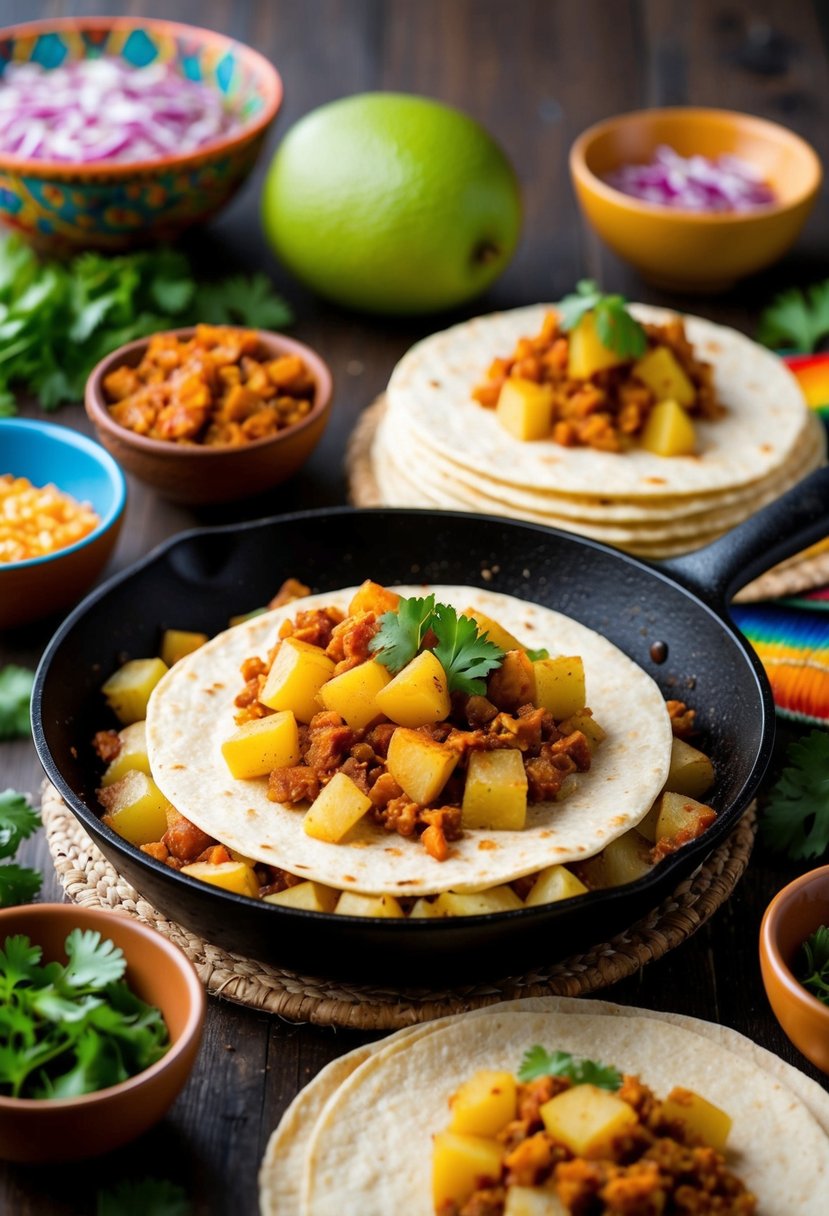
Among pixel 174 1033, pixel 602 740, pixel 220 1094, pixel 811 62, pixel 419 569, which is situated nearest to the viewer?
pixel 174 1033

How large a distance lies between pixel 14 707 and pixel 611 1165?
90.7 inches

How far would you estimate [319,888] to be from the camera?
3131 millimetres

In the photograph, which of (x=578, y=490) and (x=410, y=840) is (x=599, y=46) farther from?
(x=410, y=840)

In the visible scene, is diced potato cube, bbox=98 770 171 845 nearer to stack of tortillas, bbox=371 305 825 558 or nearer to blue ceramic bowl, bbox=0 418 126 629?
blue ceramic bowl, bbox=0 418 126 629

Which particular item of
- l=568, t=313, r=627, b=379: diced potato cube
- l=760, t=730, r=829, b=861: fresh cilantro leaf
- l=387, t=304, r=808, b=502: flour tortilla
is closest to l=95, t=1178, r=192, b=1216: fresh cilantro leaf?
l=760, t=730, r=829, b=861: fresh cilantro leaf

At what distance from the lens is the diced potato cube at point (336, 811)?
321cm

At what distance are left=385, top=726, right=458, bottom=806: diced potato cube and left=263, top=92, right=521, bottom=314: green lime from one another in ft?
9.93

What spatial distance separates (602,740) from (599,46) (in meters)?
5.84

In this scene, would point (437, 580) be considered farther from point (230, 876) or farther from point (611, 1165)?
point (611, 1165)

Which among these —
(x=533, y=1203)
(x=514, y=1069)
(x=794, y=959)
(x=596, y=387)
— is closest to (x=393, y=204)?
(x=596, y=387)

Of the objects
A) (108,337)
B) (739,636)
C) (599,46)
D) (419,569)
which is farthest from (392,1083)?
(599,46)

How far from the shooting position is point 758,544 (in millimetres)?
3961

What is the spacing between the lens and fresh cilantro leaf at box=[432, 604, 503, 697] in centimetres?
330

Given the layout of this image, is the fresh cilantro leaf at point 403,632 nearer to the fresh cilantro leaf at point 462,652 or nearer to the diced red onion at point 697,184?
the fresh cilantro leaf at point 462,652
